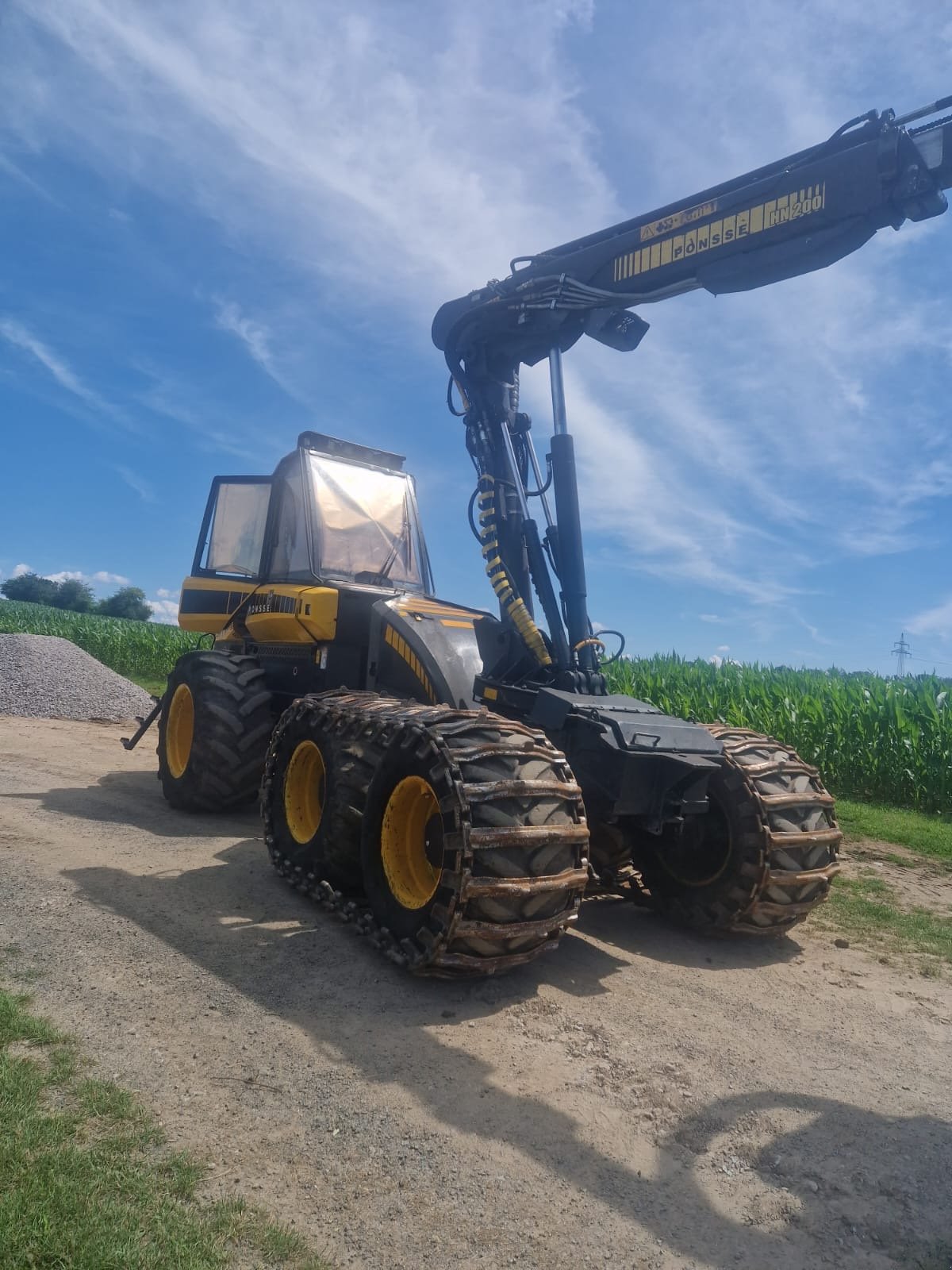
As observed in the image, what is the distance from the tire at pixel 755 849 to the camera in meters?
5.35

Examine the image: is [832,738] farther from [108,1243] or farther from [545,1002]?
[108,1243]

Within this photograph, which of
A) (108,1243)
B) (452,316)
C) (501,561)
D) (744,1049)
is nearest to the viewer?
(108,1243)

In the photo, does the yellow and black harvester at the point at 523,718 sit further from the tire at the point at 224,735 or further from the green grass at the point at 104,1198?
A: the green grass at the point at 104,1198

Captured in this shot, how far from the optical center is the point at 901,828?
397 inches

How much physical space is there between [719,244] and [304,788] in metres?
4.50

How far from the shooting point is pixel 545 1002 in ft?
14.5

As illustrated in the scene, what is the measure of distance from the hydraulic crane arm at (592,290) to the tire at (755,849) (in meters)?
1.10

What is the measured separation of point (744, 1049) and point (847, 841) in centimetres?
596

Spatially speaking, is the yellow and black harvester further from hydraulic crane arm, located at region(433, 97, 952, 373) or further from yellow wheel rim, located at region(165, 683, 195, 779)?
yellow wheel rim, located at region(165, 683, 195, 779)

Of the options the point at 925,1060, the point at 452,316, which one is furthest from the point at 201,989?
the point at 452,316

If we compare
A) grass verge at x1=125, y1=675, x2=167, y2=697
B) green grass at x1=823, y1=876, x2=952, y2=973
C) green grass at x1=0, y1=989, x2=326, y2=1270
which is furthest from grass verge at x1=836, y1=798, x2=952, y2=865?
grass verge at x1=125, y1=675, x2=167, y2=697

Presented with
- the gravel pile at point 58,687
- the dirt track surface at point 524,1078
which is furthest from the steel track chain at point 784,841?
the gravel pile at point 58,687

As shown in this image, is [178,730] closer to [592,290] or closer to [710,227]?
[592,290]

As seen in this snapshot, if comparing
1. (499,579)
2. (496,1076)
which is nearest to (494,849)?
(496,1076)
